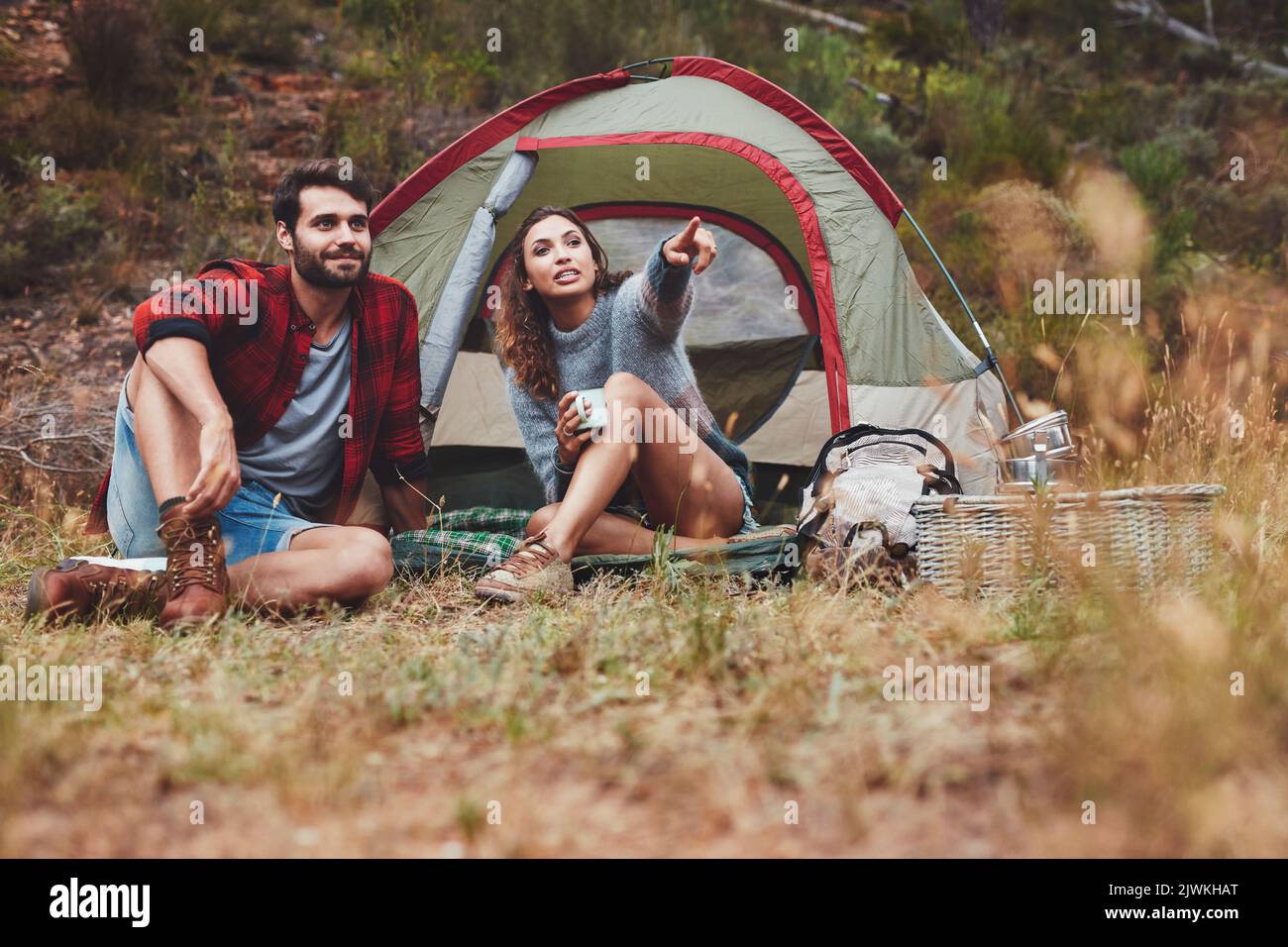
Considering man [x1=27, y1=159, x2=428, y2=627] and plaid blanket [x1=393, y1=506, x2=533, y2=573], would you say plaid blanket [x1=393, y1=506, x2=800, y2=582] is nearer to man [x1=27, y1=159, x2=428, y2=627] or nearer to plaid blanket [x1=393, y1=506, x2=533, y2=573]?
plaid blanket [x1=393, y1=506, x2=533, y2=573]

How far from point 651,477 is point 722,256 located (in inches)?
61.9

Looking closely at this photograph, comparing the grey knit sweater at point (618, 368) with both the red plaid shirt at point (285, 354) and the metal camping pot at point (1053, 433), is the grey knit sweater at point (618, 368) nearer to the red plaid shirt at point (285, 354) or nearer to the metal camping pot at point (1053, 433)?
the red plaid shirt at point (285, 354)

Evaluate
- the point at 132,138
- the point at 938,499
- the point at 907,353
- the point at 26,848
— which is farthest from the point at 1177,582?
the point at 132,138

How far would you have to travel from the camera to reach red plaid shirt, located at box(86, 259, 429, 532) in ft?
9.73

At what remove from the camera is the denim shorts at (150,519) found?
118 inches

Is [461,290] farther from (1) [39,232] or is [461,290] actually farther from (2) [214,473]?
(1) [39,232]

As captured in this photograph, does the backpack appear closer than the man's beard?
Yes

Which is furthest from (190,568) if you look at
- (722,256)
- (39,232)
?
(39,232)

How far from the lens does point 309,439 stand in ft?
10.6

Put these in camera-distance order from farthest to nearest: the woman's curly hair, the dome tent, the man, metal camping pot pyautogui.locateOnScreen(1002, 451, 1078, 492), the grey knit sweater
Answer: the dome tent
the woman's curly hair
the grey knit sweater
metal camping pot pyautogui.locateOnScreen(1002, 451, 1078, 492)
the man

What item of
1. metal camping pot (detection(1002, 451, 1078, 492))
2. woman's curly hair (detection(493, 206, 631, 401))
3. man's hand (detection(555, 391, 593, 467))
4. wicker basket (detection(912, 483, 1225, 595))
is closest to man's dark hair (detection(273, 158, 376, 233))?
woman's curly hair (detection(493, 206, 631, 401))

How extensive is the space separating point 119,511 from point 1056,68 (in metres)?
7.01

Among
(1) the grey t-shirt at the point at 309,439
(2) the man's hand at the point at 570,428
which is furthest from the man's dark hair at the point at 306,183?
(2) the man's hand at the point at 570,428

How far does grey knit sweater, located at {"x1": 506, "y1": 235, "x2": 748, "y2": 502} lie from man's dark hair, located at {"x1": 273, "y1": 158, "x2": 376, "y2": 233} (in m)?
0.78
